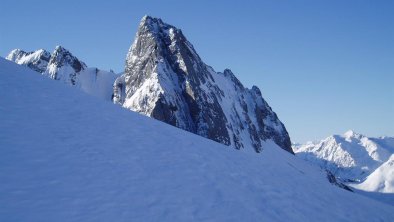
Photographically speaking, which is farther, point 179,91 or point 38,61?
point 38,61

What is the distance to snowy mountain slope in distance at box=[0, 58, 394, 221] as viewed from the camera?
8375mm

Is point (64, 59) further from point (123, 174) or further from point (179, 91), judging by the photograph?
point (123, 174)

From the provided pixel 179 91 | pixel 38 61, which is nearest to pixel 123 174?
pixel 179 91

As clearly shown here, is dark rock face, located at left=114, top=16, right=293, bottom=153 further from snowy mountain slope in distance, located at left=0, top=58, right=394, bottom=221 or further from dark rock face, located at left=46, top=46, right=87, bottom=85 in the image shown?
snowy mountain slope in distance, located at left=0, top=58, right=394, bottom=221

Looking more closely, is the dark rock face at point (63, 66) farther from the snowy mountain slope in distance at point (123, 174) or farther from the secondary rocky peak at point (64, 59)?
the snowy mountain slope in distance at point (123, 174)

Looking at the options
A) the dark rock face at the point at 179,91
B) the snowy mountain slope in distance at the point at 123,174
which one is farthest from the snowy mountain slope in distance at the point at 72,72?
the snowy mountain slope in distance at the point at 123,174

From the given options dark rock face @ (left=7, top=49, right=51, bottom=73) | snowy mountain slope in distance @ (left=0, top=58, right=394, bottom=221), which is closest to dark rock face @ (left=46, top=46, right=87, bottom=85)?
dark rock face @ (left=7, top=49, right=51, bottom=73)

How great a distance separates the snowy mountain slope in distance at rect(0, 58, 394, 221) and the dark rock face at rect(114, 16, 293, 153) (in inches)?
1881

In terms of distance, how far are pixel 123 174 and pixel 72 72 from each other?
9280 centimetres

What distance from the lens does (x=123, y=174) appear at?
10.2m

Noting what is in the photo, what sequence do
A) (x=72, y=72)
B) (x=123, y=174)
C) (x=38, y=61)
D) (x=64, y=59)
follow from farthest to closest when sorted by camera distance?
(x=38, y=61) → (x=72, y=72) → (x=64, y=59) → (x=123, y=174)

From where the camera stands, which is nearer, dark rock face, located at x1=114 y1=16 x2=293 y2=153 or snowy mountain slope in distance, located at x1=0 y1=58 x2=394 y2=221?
snowy mountain slope in distance, located at x1=0 y1=58 x2=394 y2=221

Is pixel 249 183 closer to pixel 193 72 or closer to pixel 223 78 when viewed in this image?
pixel 193 72

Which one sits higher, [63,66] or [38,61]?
[38,61]
